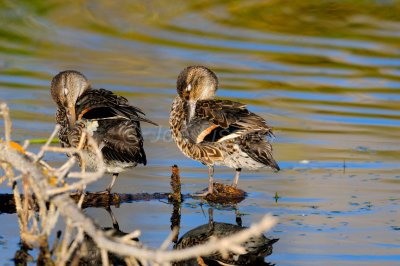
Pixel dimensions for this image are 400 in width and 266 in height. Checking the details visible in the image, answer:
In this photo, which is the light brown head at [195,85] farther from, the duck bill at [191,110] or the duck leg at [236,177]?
the duck leg at [236,177]

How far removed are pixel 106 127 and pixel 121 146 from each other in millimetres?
206

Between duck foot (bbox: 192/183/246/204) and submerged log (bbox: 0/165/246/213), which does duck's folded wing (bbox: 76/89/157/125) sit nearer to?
submerged log (bbox: 0/165/246/213)

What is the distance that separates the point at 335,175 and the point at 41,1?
12.0m

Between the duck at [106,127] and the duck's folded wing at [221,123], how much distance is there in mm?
580

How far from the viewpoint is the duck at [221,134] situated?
8789mm

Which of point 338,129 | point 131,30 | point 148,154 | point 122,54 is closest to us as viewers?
point 148,154

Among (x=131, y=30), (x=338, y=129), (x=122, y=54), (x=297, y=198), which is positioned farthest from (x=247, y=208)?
(x=131, y=30)

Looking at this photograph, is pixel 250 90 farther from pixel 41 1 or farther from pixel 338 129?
pixel 41 1

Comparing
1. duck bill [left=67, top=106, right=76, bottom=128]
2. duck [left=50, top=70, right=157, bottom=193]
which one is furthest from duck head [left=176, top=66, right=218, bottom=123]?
duck bill [left=67, top=106, right=76, bottom=128]

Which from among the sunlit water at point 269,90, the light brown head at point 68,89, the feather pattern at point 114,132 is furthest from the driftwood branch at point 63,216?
the light brown head at point 68,89

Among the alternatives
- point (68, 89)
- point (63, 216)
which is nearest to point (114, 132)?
point (68, 89)

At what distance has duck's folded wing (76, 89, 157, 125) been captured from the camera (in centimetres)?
863

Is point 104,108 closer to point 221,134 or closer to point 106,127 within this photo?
point 106,127

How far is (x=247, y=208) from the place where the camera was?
8383mm
